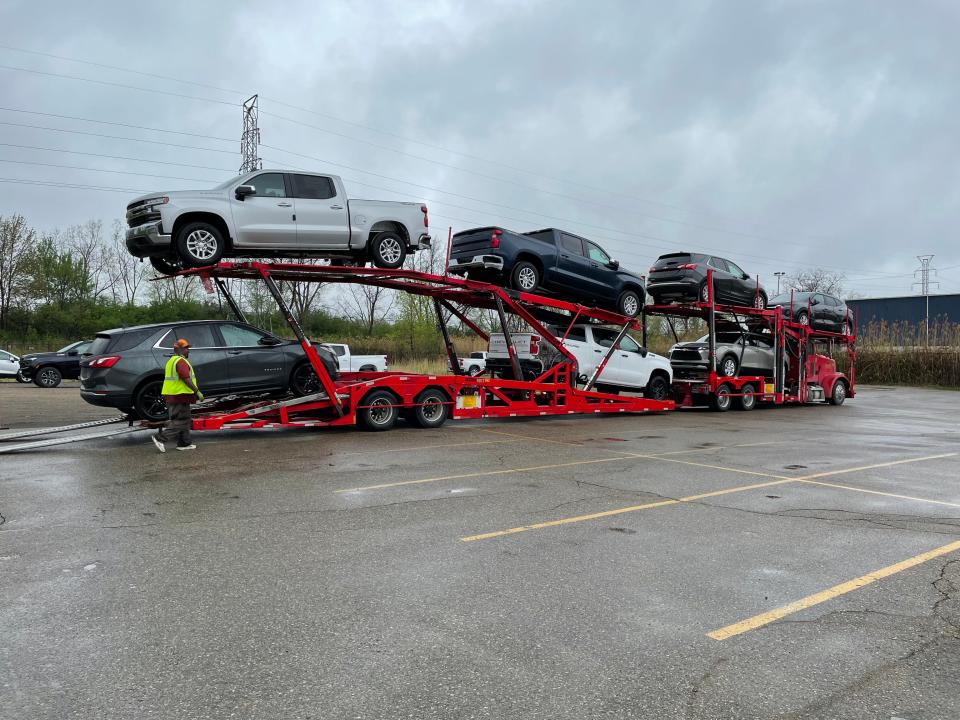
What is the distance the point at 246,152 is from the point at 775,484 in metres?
32.6

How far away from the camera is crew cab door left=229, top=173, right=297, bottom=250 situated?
37.6ft

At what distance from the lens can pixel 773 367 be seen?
20.9 m

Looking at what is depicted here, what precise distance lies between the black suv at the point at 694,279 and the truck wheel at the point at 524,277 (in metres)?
4.57

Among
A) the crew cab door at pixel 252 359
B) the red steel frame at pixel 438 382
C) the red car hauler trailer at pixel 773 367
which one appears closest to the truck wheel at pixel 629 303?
the red steel frame at pixel 438 382

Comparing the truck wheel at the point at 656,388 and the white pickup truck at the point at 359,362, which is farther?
the white pickup truck at the point at 359,362

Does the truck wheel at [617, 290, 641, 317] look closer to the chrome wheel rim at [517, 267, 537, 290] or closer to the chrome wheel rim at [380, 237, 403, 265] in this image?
the chrome wheel rim at [517, 267, 537, 290]

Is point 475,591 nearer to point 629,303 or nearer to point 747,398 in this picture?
point 629,303

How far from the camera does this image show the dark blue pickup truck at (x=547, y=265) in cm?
1436

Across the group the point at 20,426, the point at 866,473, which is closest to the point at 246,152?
the point at 20,426

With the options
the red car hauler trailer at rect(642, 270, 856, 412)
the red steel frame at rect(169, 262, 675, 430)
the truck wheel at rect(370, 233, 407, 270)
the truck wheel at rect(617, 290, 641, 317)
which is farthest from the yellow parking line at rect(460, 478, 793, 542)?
the red car hauler trailer at rect(642, 270, 856, 412)

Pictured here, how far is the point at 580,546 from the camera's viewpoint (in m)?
5.60

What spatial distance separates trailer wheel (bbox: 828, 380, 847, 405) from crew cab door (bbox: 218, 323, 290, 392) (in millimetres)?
18055

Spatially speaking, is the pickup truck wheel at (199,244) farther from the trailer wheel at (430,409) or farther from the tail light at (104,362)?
the trailer wheel at (430,409)

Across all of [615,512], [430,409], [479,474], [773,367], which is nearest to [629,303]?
[430,409]
